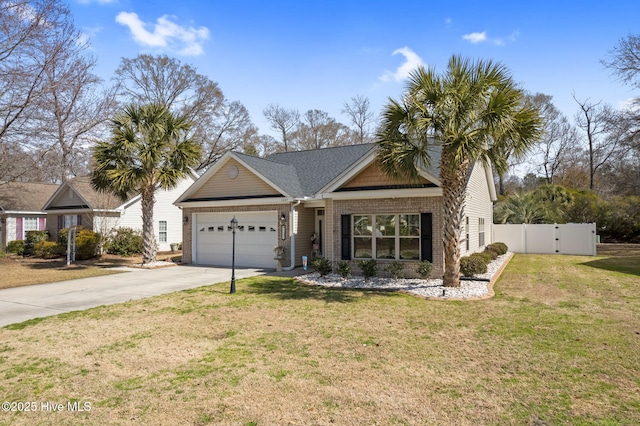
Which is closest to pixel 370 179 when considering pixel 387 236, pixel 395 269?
pixel 387 236

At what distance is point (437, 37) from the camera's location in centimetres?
1270

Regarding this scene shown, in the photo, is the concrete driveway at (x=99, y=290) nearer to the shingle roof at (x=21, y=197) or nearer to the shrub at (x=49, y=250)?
the shrub at (x=49, y=250)

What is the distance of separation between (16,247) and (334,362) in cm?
2785

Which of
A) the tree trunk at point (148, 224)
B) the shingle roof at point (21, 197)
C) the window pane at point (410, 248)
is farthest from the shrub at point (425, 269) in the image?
the shingle roof at point (21, 197)

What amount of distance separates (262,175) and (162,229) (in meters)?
12.9

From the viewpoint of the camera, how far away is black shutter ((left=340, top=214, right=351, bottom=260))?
45.5 feet

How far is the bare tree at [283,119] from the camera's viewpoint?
42.8 metres

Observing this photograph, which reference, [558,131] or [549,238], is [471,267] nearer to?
[549,238]

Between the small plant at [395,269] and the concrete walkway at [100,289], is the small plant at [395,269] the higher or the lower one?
the higher one

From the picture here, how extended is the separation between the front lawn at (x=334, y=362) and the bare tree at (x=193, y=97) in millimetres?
27320

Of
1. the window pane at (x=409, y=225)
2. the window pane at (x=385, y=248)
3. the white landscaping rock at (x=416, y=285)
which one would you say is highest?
the window pane at (x=409, y=225)

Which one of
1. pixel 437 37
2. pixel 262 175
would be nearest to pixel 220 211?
pixel 262 175

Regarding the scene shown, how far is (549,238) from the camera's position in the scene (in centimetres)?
2298

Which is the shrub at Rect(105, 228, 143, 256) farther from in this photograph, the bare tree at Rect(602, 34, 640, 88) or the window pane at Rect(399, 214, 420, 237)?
the bare tree at Rect(602, 34, 640, 88)
